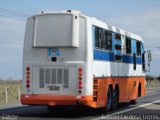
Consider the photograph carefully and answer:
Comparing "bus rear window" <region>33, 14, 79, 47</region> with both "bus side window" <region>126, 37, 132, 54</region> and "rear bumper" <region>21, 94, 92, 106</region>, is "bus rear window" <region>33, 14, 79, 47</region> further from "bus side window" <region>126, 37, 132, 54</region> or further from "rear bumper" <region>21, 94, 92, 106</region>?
"bus side window" <region>126, 37, 132, 54</region>

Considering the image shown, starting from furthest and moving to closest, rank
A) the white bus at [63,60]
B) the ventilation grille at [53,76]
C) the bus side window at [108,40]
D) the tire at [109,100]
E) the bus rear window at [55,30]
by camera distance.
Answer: the tire at [109,100]
the bus side window at [108,40]
the ventilation grille at [53,76]
the bus rear window at [55,30]
the white bus at [63,60]

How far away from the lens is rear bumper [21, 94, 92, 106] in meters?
18.5

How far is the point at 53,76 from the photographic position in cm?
1922

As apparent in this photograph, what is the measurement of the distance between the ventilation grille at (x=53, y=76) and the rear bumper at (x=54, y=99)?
483mm

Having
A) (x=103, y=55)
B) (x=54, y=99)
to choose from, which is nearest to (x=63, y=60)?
(x=54, y=99)

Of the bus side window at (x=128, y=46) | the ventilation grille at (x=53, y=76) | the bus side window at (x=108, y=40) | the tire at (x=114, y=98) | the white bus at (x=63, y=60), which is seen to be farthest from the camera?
the bus side window at (x=128, y=46)

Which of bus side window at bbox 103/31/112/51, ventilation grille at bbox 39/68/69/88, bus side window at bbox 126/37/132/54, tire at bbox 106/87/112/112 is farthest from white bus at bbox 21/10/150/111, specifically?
bus side window at bbox 126/37/132/54

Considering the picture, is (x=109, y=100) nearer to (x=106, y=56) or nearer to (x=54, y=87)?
(x=106, y=56)

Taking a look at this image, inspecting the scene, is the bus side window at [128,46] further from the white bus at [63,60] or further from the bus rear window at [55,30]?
the bus rear window at [55,30]

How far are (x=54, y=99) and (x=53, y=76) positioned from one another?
3.10ft

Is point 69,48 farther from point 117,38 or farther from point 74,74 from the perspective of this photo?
point 117,38

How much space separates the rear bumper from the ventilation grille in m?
0.48

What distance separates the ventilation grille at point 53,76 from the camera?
19.1 metres

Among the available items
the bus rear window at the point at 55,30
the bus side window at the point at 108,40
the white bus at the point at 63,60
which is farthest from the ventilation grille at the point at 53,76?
the bus side window at the point at 108,40
